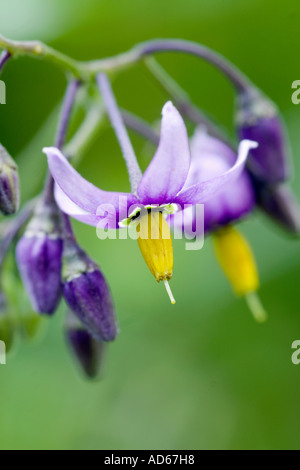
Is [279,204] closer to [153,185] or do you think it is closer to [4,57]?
[153,185]

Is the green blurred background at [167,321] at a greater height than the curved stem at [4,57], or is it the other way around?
the curved stem at [4,57]

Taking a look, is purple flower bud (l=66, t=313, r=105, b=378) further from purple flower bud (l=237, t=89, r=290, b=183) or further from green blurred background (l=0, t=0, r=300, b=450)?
green blurred background (l=0, t=0, r=300, b=450)

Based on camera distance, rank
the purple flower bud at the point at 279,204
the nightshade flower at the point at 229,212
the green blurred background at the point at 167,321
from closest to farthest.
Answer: the nightshade flower at the point at 229,212 < the purple flower bud at the point at 279,204 < the green blurred background at the point at 167,321

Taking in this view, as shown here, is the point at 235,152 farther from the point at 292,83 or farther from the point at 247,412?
the point at 247,412

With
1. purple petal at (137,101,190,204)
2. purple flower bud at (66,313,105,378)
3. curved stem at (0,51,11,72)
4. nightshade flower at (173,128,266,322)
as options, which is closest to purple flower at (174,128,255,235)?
nightshade flower at (173,128,266,322)

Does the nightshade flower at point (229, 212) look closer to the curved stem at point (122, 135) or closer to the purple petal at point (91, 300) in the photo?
the curved stem at point (122, 135)

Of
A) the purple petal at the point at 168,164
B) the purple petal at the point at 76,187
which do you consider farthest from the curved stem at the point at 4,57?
the purple petal at the point at 168,164

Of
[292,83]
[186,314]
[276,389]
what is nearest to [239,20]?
[292,83]
